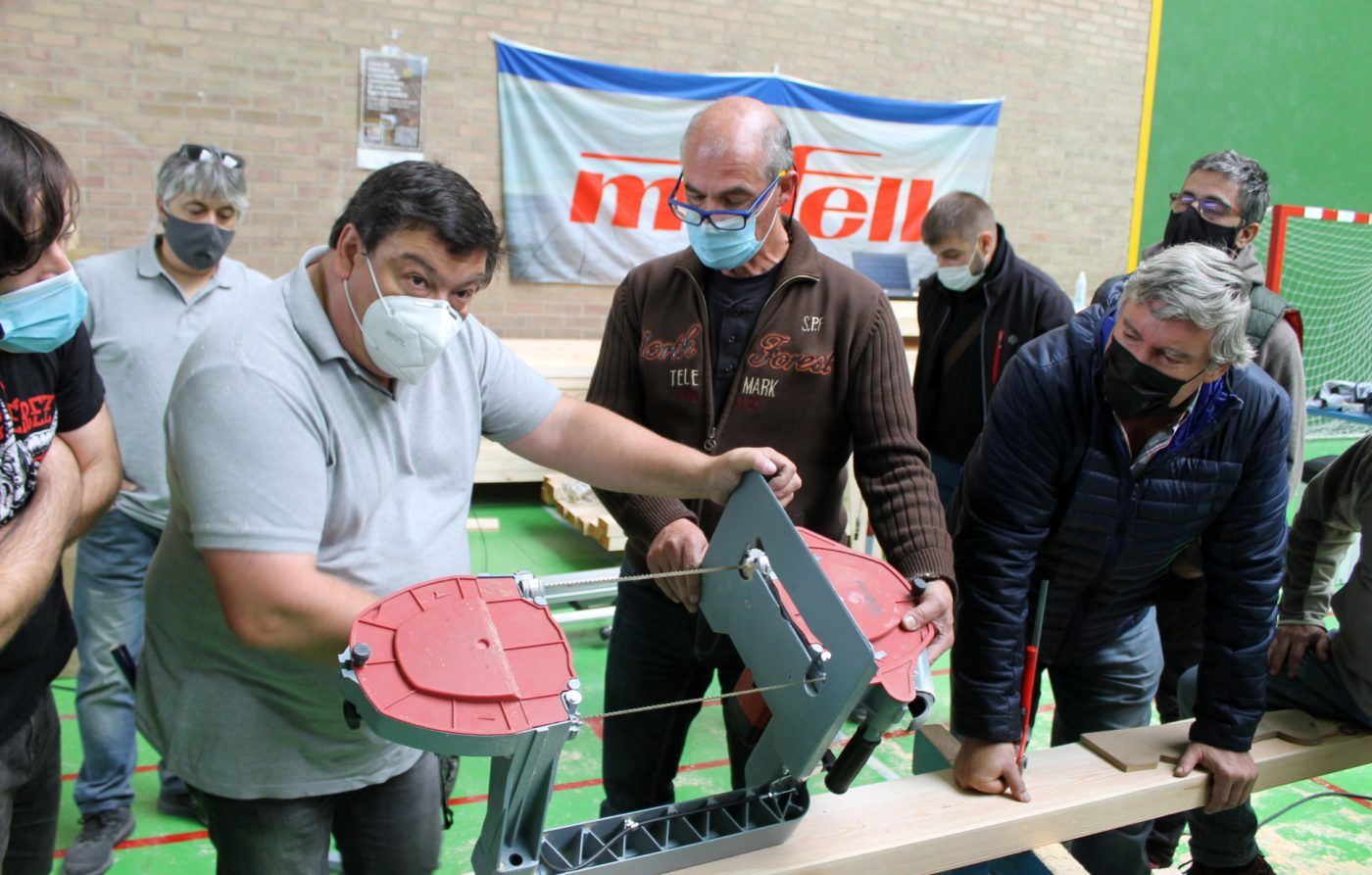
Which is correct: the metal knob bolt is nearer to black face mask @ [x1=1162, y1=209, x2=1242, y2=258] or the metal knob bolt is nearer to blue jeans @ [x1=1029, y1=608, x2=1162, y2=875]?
blue jeans @ [x1=1029, y1=608, x2=1162, y2=875]

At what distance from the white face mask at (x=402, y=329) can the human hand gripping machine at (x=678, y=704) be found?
0.32 m

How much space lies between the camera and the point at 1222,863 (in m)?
2.01

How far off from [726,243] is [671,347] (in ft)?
0.73

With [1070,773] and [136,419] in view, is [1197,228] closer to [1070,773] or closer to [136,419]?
[1070,773]

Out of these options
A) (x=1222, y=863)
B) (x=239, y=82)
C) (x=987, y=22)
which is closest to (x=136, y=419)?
(x=1222, y=863)

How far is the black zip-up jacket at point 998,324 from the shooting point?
10.6 ft

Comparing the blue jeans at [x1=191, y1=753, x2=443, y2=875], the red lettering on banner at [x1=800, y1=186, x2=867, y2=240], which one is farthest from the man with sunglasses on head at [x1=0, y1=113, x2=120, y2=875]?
the red lettering on banner at [x1=800, y1=186, x2=867, y2=240]

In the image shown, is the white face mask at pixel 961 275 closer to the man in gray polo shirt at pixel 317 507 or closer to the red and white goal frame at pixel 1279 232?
the man in gray polo shirt at pixel 317 507

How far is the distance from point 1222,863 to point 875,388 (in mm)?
1230

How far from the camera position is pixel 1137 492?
5.67 ft

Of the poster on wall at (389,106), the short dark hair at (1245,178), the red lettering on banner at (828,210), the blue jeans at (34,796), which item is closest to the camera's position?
the blue jeans at (34,796)

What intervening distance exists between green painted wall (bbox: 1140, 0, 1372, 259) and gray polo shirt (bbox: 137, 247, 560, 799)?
8.35m

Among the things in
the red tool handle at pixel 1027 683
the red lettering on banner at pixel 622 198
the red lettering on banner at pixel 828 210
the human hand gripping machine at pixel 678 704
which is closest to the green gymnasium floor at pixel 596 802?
the red tool handle at pixel 1027 683

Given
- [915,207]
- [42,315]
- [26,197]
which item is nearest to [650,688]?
[42,315]
